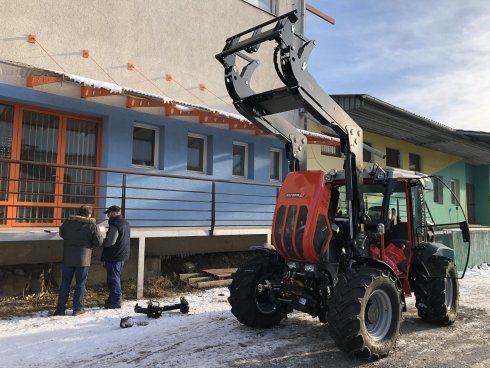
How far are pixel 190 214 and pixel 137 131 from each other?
2.25m

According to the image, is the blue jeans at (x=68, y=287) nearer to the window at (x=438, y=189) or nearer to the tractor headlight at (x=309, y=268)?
the tractor headlight at (x=309, y=268)

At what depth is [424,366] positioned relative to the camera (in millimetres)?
4668

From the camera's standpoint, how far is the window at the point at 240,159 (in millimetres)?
11734

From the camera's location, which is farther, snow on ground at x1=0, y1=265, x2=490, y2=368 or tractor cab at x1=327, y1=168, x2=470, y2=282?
tractor cab at x1=327, y1=168, x2=470, y2=282

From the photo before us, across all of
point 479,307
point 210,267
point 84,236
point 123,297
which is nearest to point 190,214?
point 210,267

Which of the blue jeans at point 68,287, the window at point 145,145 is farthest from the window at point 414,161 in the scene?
the blue jeans at point 68,287

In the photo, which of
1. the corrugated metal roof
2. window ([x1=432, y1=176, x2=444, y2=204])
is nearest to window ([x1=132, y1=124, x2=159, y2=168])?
the corrugated metal roof

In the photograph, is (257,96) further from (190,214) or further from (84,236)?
(190,214)

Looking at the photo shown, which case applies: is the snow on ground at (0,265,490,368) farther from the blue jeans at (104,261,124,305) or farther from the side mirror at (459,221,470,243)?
the side mirror at (459,221,470,243)

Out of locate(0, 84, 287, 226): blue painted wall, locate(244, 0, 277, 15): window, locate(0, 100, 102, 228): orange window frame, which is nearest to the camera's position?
locate(0, 100, 102, 228): orange window frame

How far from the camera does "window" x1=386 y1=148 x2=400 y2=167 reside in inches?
656

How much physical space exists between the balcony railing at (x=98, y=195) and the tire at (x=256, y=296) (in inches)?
104

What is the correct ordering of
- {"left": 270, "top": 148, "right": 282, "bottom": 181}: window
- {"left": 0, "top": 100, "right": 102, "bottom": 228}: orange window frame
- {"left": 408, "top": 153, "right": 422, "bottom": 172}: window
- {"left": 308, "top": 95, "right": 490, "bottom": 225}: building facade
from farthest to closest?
{"left": 408, "top": 153, "right": 422, "bottom": 172}: window < {"left": 270, "top": 148, "right": 282, "bottom": 181}: window < {"left": 308, "top": 95, "right": 490, "bottom": 225}: building facade < {"left": 0, "top": 100, "right": 102, "bottom": 228}: orange window frame

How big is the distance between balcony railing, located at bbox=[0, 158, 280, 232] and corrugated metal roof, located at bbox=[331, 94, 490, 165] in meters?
3.88
